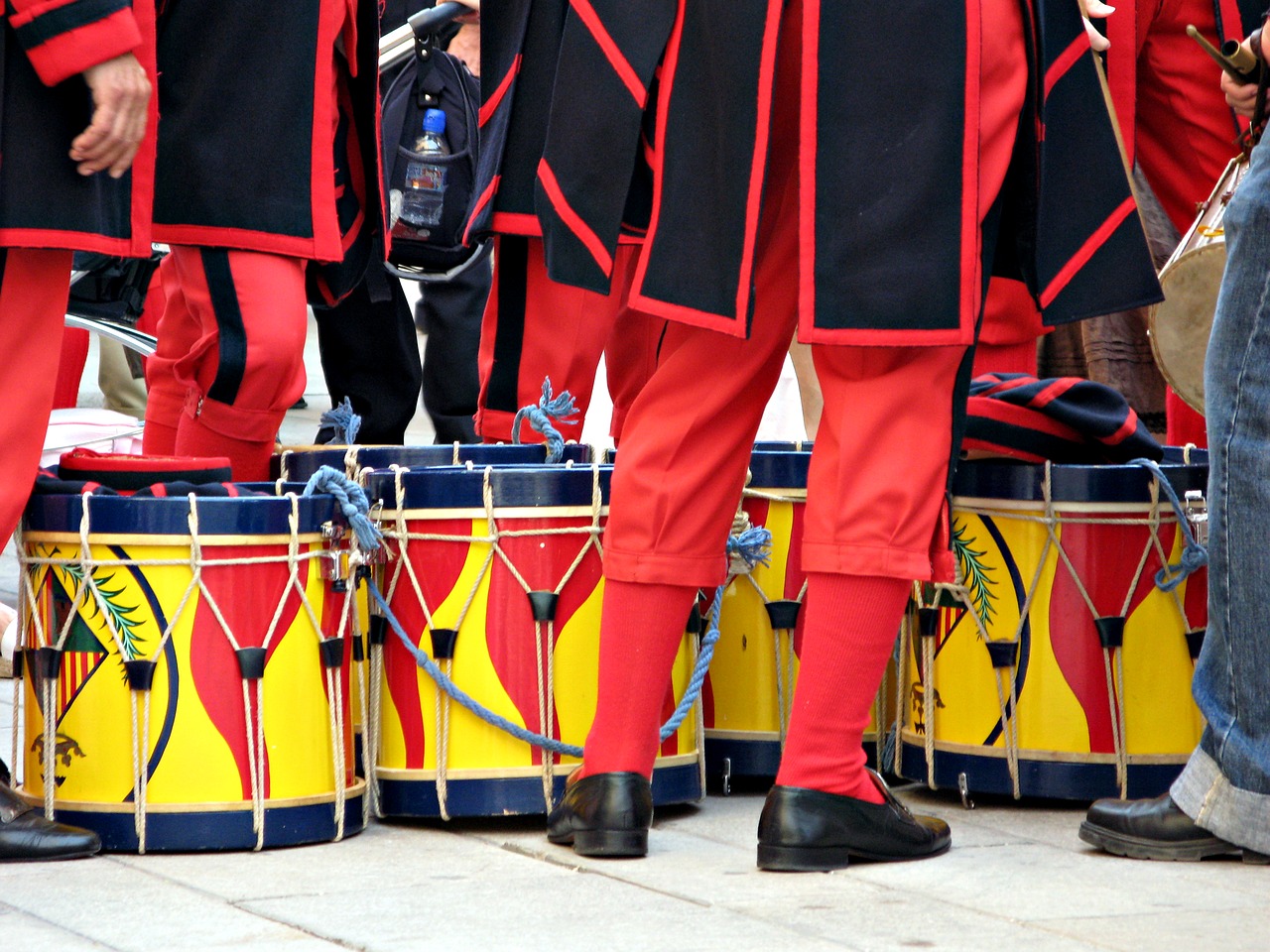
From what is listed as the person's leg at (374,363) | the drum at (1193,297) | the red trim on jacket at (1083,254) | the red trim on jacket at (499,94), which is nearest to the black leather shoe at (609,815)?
the red trim on jacket at (1083,254)

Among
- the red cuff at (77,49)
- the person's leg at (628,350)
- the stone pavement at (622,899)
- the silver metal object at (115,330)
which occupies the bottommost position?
the stone pavement at (622,899)

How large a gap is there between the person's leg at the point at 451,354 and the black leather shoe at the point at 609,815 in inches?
123

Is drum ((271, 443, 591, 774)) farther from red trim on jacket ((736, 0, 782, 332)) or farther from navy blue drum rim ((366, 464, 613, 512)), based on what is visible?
red trim on jacket ((736, 0, 782, 332))

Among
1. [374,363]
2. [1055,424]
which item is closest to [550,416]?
[1055,424]

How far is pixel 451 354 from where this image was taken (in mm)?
5332

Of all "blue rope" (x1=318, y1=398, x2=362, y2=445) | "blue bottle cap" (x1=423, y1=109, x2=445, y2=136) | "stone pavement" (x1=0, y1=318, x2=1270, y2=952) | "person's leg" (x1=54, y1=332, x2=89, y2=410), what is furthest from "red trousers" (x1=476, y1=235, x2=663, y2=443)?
"person's leg" (x1=54, y1=332, x2=89, y2=410)

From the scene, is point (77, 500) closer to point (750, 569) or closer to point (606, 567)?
point (606, 567)

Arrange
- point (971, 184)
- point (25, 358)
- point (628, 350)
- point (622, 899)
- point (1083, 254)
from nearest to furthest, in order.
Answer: point (622, 899) < point (971, 184) < point (1083, 254) < point (25, 358) < point (628, 350)

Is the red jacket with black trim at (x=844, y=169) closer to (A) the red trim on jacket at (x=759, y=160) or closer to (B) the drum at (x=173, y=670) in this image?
(A) the red trim on jacket at (x=759, y=160)

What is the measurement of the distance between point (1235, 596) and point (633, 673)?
73 cm

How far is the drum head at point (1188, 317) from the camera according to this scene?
2.84 m

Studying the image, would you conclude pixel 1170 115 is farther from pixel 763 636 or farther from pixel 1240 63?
pixel 763 636

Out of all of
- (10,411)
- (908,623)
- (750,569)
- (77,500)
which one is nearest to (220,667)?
(77,500)

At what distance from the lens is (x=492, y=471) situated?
2.39 metres
